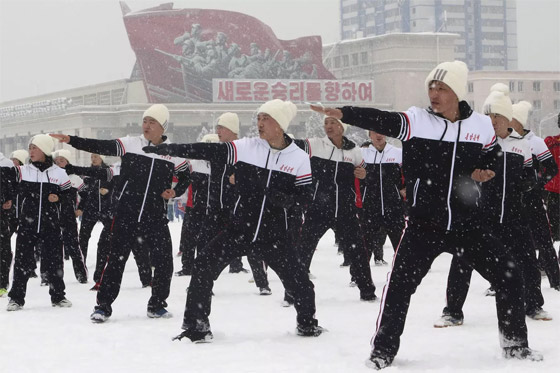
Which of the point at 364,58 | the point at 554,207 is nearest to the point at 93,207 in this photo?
the point at 554,207

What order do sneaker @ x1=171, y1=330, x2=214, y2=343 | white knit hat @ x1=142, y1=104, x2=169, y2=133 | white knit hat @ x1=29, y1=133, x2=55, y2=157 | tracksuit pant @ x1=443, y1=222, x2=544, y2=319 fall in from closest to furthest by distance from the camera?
sneaker @ x1=171, y1=330, x2=214, y2=343, tracksuit pant @ x1=443, y1=222, x2=544, y2=319, white knit hat @ x1=142, y1=104, x2=169, y2=133, white knit hat @ x1=29, y1=133, x2=55, y2=157

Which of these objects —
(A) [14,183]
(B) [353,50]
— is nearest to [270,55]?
(B) [353,50]

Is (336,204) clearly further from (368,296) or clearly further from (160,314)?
(160,314)

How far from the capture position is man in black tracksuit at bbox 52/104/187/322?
8.02 m

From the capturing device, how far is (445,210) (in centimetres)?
561

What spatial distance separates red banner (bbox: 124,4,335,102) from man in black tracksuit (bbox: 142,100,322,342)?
2880 inches

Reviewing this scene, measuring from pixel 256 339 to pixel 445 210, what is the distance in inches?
77.1

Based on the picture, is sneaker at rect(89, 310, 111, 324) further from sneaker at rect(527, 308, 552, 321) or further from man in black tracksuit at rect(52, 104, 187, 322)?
sneaker at rect(527, 308, 552, 321)

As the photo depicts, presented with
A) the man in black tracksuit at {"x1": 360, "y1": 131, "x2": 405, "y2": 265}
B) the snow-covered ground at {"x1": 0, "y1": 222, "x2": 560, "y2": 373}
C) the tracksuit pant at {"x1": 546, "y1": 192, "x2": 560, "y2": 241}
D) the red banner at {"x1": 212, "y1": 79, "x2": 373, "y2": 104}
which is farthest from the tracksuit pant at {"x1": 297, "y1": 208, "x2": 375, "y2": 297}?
the red banner at {"x1": 212, "y1": 79, "x2": 373, "y2": 104}

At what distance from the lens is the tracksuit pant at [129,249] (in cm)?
800

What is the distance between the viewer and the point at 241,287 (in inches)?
426

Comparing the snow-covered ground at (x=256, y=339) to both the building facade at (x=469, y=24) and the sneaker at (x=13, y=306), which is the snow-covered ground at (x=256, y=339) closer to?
the sneaker at (x=13, y=306)

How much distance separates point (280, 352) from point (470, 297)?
10.5 feet

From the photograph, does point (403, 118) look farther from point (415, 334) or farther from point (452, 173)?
point (415, 334)
